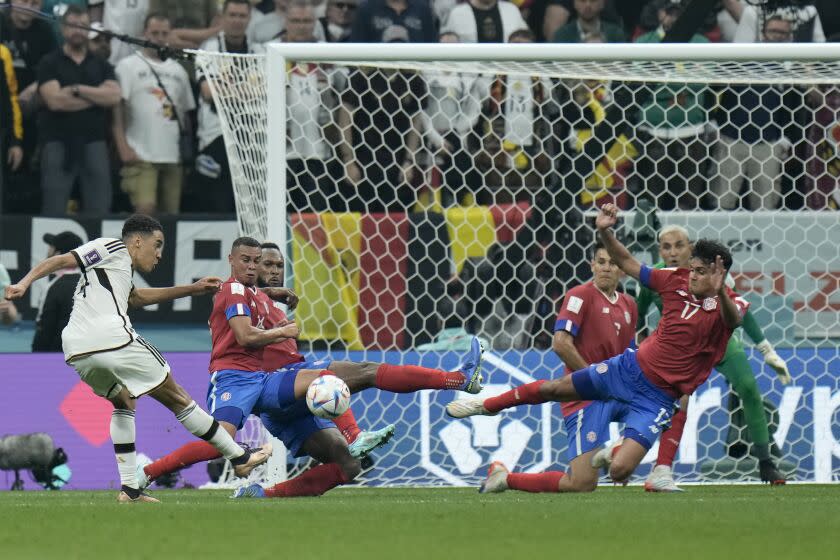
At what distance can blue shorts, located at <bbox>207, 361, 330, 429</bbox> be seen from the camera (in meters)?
8.62

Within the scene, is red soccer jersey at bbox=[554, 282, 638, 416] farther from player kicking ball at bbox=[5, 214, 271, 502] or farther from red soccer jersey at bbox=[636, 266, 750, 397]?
player kicking ball at bbox=[5, 214, 271, 502]

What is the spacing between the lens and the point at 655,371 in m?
8.78

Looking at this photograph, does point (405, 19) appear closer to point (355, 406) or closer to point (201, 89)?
point (201, 89)

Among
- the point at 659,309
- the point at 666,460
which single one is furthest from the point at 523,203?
the point at 666,460

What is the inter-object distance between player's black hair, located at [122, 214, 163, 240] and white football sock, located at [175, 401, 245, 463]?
3.18 ft

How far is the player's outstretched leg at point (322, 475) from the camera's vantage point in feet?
28.4

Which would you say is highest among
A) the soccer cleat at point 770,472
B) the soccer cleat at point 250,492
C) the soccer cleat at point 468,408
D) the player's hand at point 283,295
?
the player's hand at point 283,295

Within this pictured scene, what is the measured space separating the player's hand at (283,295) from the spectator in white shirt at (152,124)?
402cm

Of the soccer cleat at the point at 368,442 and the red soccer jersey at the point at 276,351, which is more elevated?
the red soccer jersey at the point at 276,351

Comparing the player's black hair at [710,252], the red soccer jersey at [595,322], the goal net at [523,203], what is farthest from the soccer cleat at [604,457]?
the goal net at [523,203]

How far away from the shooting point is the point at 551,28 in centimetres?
1374

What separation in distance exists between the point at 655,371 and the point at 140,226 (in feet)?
10.1

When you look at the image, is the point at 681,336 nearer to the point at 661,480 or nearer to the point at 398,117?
the point at 661,480

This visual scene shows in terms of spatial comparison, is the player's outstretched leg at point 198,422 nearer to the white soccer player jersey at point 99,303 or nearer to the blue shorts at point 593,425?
the white soccer player jersey at point 99,303
